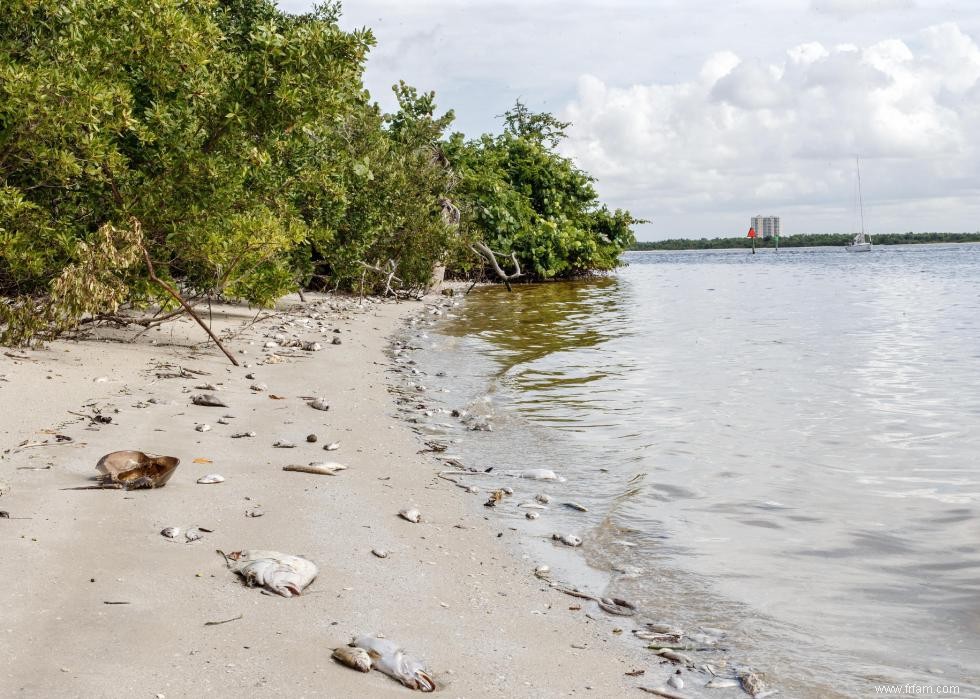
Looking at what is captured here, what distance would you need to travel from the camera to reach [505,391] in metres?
11.7

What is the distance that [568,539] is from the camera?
573cm

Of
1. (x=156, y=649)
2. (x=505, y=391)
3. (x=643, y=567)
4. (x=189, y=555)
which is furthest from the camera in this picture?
(x=505, y=391)

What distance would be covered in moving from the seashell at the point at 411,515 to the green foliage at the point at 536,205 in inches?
1027

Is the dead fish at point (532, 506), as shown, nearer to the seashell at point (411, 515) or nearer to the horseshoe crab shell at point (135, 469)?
the seashell at point (411, 515)

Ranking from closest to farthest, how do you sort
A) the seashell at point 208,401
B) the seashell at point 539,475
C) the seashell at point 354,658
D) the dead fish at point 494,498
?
the seashell at point 354,658 → the dead fish at point 494,498 → the seashell at point 539,475 → the seashell at point 208,401

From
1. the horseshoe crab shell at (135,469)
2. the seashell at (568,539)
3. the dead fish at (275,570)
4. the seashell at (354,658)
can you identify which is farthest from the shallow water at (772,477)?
the horseshoe crab shell at (135,469)

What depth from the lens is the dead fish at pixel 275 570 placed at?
4227mm

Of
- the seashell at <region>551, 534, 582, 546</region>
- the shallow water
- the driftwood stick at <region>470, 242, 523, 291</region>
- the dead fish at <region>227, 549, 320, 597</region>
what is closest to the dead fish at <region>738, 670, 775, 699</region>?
the shallow water

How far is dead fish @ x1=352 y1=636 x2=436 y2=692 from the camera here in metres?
3.49

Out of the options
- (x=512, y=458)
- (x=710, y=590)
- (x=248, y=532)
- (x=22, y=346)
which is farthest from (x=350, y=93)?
(x=710, y=590)

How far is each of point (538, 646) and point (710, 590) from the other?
1433 millimetres

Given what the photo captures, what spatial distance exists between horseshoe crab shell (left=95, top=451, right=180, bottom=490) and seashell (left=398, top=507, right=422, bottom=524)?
5.21 feet

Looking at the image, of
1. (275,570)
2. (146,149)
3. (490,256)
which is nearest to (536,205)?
(490,256)

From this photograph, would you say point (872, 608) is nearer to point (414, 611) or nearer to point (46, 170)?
Result: point (414, 611)
